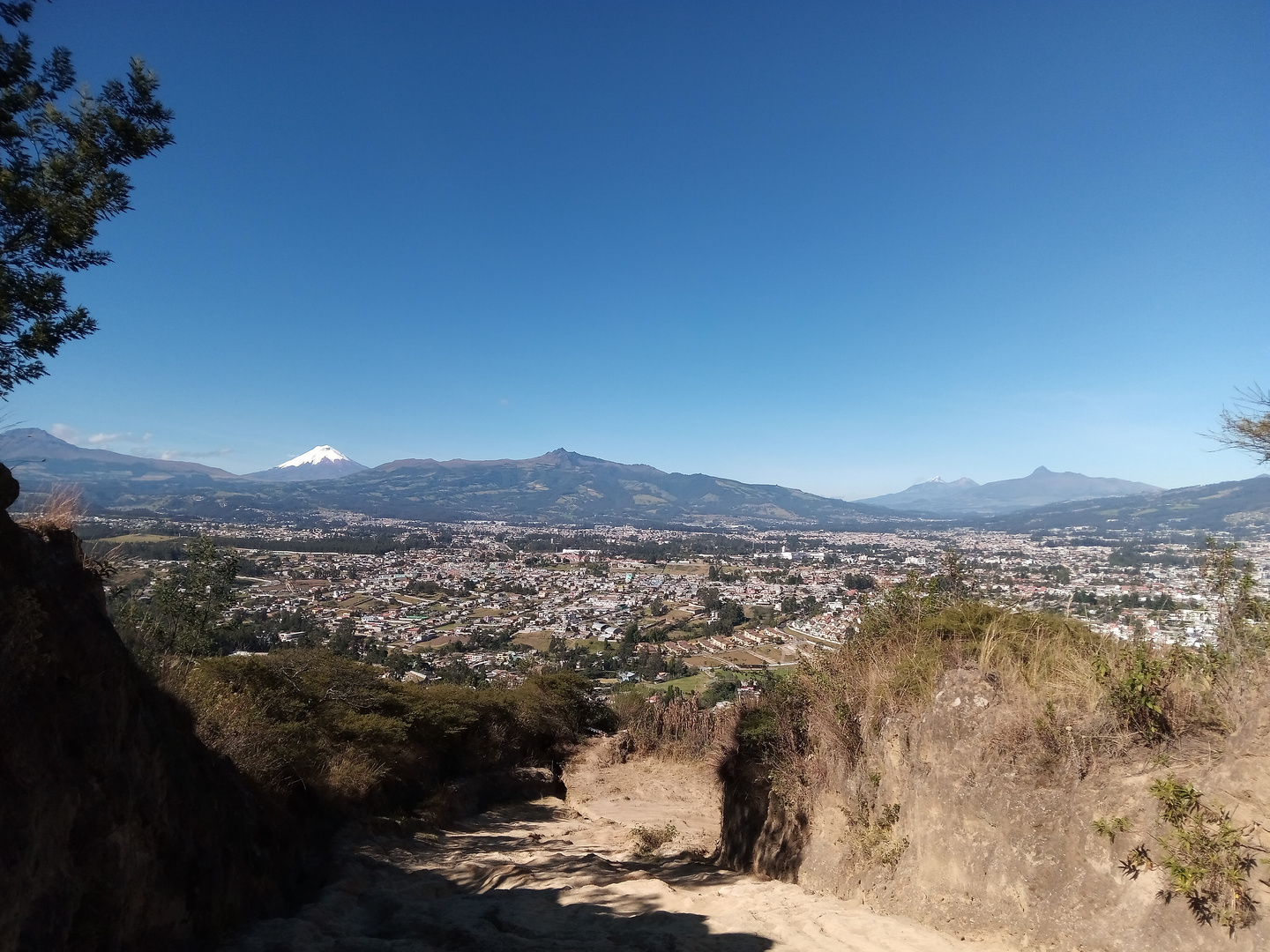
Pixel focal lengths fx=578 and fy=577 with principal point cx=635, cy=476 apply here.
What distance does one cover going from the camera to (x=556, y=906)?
6797mm

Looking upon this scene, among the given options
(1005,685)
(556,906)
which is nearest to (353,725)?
(556,906)

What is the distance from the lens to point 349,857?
8.07m

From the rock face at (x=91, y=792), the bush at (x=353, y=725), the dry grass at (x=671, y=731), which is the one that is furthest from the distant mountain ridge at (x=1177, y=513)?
the rock face at (x=91, y=792)

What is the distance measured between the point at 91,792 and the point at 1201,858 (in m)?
8.11

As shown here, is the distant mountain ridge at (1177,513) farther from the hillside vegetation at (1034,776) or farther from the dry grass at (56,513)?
the dry grass at (56,513)

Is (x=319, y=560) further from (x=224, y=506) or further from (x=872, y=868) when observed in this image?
(x=224, y=506)

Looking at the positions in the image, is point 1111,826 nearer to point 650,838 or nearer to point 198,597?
point 650,838

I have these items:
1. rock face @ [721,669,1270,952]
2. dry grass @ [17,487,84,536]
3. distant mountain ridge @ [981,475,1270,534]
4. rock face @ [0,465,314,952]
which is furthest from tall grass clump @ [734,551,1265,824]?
distant mountain ridge @ [981,475,1270,534]

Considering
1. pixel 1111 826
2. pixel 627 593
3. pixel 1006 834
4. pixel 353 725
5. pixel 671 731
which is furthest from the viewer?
pixel 627 593

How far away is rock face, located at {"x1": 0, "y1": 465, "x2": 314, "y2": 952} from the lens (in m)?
3.74

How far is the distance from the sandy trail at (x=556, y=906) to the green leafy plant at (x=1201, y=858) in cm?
182

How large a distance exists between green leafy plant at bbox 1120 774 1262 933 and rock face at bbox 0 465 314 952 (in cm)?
754

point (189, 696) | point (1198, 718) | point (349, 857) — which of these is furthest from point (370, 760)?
point (1198, 718)

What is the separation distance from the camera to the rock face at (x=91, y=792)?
12.3 feet
